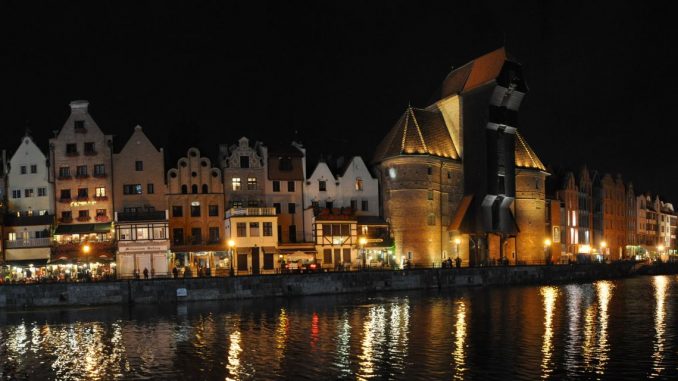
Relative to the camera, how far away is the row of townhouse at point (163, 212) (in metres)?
78.2

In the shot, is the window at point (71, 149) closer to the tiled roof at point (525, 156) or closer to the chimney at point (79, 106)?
the chimney at point (79, 106)

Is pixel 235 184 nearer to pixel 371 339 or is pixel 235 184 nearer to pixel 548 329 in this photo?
pixel 371 339

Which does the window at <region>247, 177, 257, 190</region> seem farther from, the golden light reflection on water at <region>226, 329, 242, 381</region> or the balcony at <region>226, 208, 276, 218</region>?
the golden light reflection on water at <region>226, 329, 242, 381</region>

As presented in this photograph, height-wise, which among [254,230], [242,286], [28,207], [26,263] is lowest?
[242,286]

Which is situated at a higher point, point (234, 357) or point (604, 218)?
point (604, 218)

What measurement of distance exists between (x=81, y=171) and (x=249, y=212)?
65.3 ft

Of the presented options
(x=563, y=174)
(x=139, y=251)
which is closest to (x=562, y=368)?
(x=139, y=251)

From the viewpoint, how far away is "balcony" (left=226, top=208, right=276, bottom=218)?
81375mm

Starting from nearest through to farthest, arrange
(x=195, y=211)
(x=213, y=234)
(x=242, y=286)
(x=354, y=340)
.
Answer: (x=354, y=340) → (x=242, y=286) → (x=195, y=211) → (x=213, y=234)

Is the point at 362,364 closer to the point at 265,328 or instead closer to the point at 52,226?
the point at 265,328

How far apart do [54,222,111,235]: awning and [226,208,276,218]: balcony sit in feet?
44.2

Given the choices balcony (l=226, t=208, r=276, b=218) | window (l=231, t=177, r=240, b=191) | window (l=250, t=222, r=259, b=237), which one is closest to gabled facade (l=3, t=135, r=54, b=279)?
balcony (l=226, t=208, r=276, b=218)

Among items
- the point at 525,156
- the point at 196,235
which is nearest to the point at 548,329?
the point at 196,235

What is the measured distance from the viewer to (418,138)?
93000 mm
